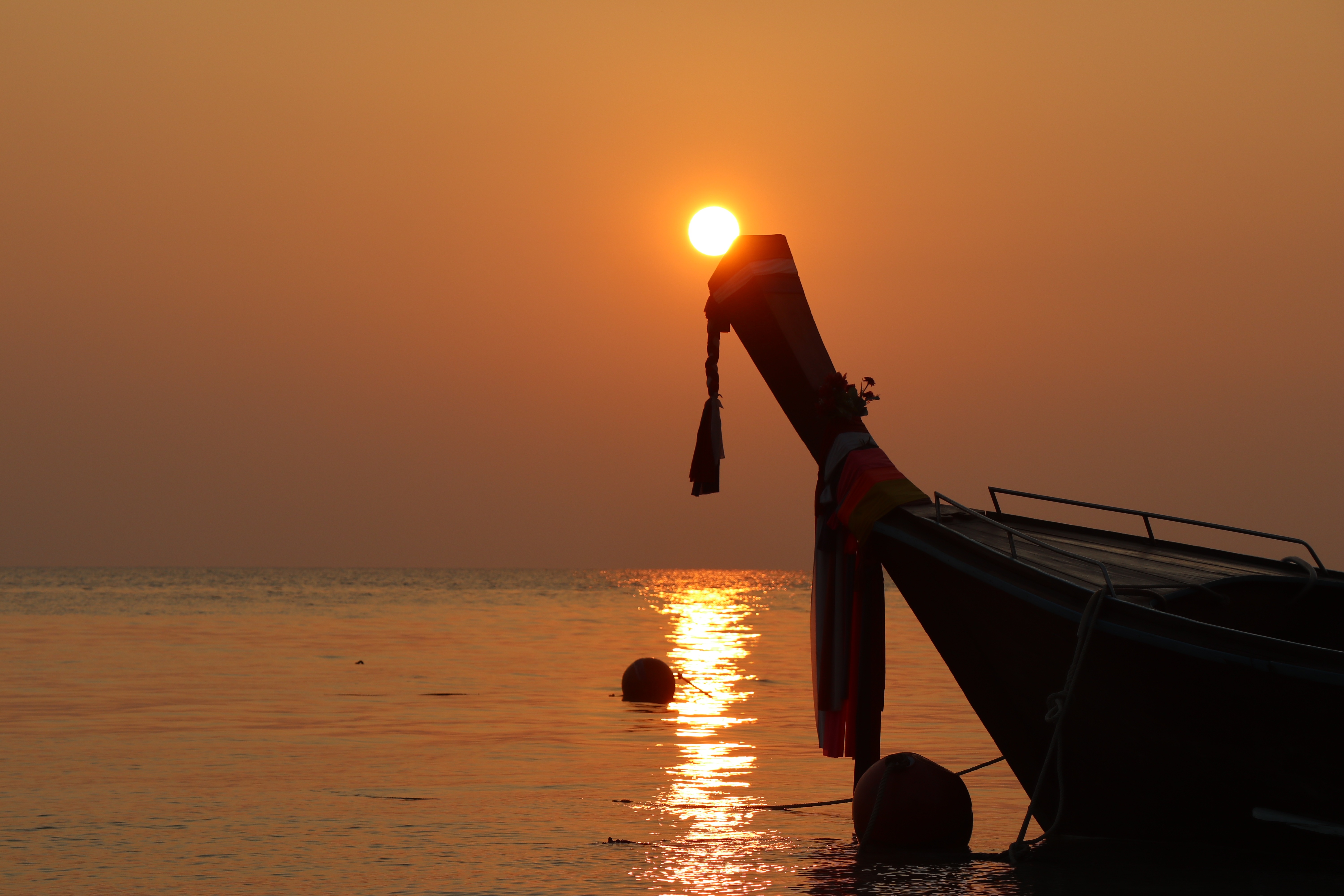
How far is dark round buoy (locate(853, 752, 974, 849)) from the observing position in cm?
1080

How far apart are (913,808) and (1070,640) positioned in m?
1.89

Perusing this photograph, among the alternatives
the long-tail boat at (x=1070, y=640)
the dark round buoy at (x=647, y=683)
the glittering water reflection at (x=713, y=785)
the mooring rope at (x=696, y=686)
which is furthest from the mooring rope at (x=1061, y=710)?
the mooring rope at (x=696, y=686)

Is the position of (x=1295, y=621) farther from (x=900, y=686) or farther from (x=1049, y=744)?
(x=900, y=686)

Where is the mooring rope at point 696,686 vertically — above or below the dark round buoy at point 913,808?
below

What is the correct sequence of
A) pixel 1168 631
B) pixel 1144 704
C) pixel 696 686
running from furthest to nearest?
pixel 696 686 < pixel 1144 704 < pixel 1168 631

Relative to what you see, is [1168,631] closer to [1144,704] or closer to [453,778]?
[1144,704]

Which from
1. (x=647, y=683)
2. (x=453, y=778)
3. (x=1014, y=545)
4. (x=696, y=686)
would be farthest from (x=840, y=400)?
(x=696, y=686)

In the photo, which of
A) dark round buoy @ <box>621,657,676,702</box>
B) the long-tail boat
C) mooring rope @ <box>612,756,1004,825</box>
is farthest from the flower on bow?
dark round buoy @ <box>621,657,676,702</box>

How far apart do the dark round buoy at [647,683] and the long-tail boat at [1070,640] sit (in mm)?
12495

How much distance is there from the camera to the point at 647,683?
84.1 ft

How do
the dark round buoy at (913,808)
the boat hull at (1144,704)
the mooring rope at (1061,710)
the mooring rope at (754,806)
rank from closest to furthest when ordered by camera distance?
the boat hull at (1144,704) < the mooring rope at (1061,710) < the dark round buoy at (913,808) < the mooring rope at (754,806)

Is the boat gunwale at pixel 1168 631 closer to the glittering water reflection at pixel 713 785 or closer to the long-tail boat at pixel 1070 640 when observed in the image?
the long-tail boat at pixel 1070 640

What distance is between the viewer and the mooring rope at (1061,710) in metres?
10.0

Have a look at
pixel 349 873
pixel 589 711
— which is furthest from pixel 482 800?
pixel 589 711
